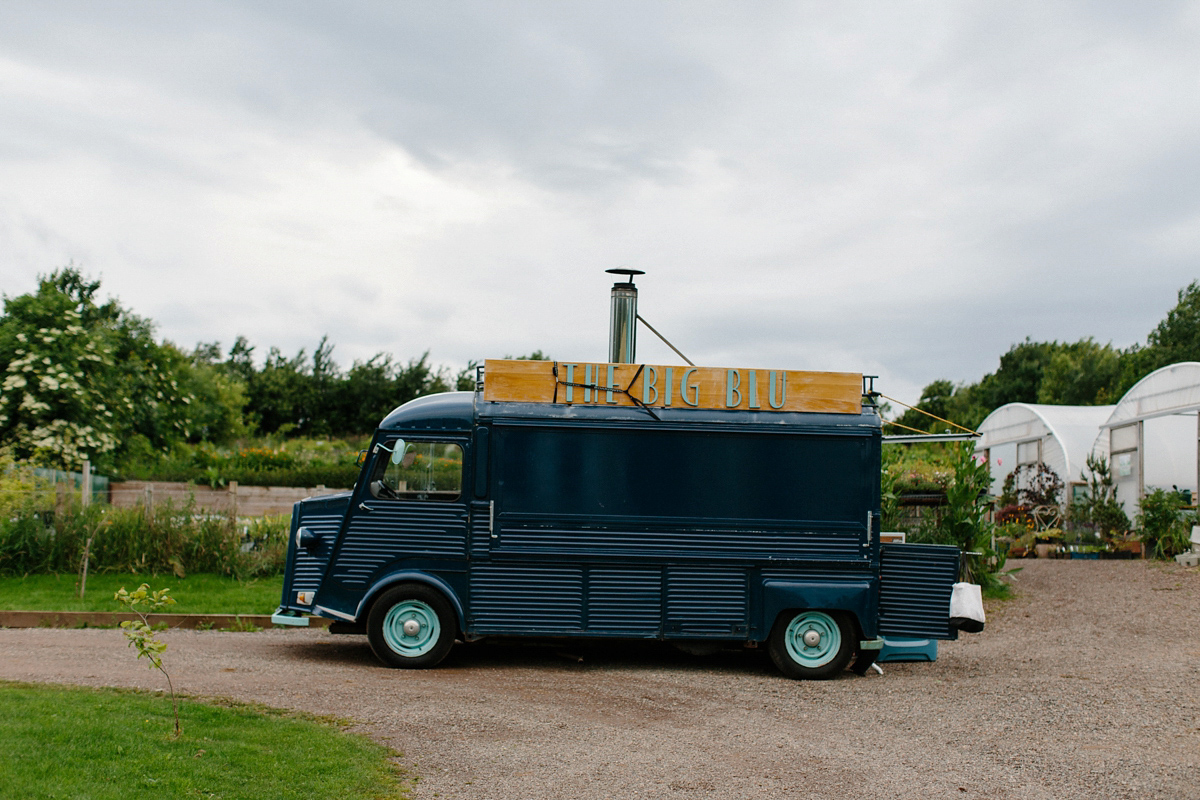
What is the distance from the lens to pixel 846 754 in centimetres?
693

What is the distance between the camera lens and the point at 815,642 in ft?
33.2

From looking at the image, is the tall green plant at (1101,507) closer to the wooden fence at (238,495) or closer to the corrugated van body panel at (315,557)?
the wooden fence at (238,495)

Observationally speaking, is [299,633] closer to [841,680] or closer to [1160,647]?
[841,680]

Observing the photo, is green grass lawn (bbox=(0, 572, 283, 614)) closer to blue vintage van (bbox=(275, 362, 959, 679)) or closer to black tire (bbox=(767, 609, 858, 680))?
blue vintage van (bbox=(275, 362, 959, 679))

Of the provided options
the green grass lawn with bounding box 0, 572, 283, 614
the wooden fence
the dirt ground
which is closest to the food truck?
the dirt ground

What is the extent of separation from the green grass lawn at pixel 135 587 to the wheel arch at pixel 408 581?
12.5 feet

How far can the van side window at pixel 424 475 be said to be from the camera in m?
9.98

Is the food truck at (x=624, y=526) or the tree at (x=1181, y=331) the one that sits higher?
the tree at (x=1181, y=331)

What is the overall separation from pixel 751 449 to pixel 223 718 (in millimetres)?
5389

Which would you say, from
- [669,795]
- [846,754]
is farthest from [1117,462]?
[669,795]

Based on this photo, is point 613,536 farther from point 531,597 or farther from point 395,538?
point 395,538

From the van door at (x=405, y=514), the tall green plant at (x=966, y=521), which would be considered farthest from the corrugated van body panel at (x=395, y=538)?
the tall green plant at (x=966, y=521)

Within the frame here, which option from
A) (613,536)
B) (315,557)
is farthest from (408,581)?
(613,536)

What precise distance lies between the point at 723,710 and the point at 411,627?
3180 mm
